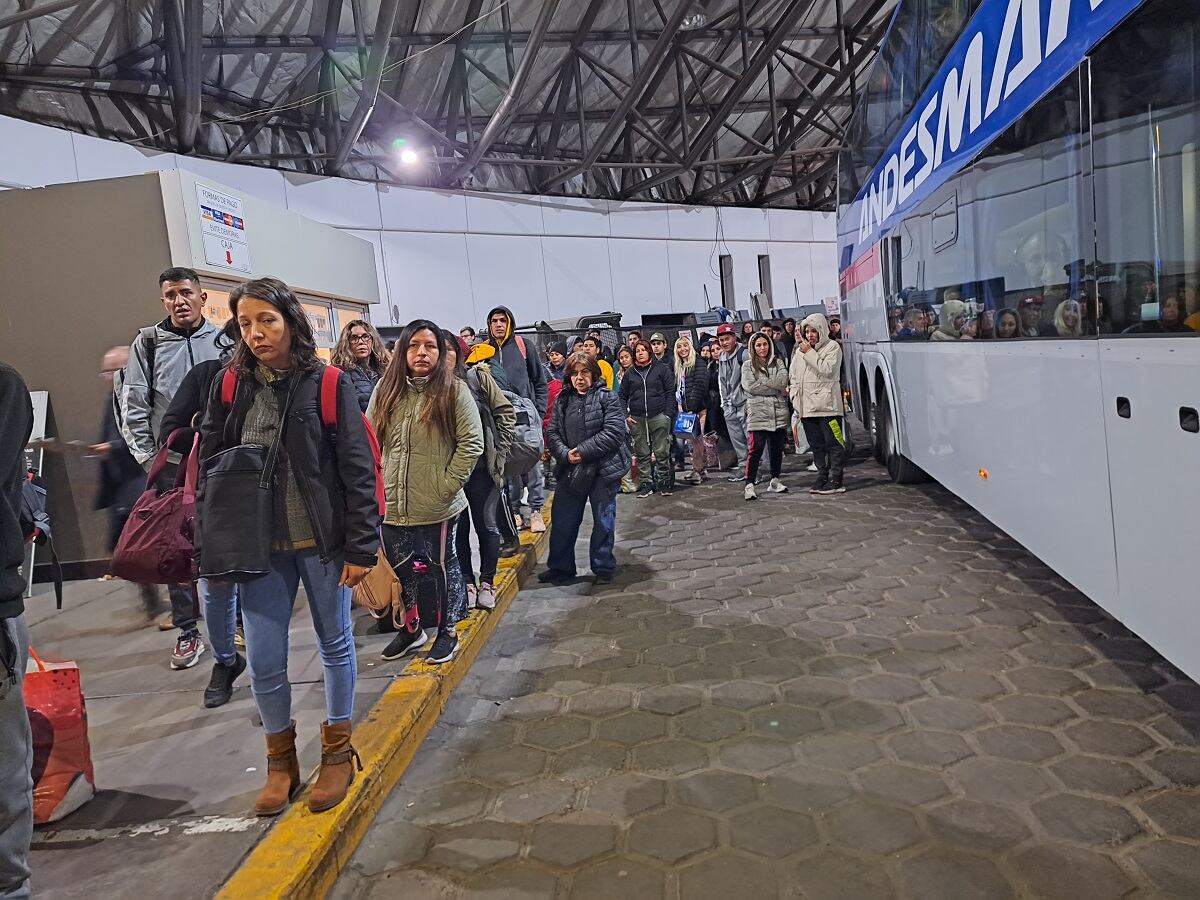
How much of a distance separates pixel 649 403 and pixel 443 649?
4794mm

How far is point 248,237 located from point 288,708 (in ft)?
15.7

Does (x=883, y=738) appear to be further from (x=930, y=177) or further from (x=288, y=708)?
(x=930, y=177)

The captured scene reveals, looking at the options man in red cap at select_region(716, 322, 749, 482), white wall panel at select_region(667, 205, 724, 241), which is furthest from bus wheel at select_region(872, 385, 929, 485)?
white wall panel at select_region(667, 205, 724, 241)

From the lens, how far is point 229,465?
2.35 m

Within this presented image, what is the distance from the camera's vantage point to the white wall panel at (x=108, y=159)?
403 inches

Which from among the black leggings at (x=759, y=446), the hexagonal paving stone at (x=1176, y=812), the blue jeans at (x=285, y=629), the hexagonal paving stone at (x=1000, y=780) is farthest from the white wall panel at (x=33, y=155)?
the hexagonal paving stone at (x=1176, y=812)

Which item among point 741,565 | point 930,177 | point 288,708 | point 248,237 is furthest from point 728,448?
point 288,708

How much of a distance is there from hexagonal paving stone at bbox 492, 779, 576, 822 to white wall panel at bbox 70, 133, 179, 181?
10.5 meters

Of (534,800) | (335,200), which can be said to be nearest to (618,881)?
(534,800)

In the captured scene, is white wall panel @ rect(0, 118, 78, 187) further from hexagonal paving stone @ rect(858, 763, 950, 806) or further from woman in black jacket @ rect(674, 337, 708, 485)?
hexagonal paving stone @ rect(858, 763, 950, 806)

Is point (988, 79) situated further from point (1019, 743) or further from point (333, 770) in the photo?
point (333, 770)

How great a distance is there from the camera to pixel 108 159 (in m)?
10.6

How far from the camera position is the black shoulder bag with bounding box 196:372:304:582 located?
2.31m

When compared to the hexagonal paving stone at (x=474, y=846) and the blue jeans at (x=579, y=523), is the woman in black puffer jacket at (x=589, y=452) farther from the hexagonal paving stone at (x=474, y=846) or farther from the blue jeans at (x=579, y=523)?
the hexagonal paving stone at (x=474, y=846)
